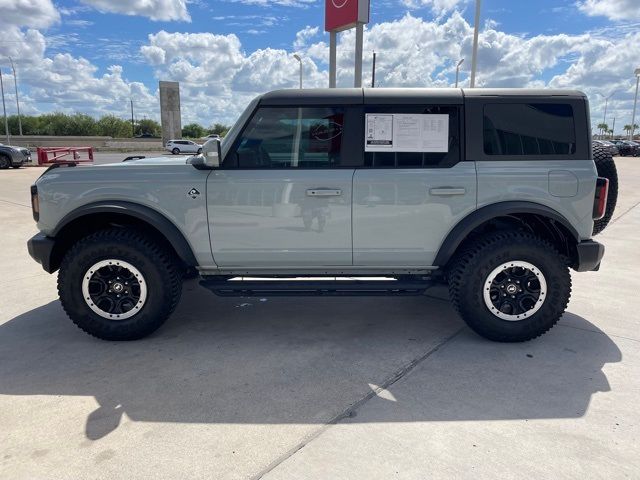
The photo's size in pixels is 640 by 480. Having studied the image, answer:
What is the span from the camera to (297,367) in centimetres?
336

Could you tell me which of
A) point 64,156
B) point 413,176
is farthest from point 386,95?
point 64,156

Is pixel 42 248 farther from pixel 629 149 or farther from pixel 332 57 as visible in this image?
pixel 629 149

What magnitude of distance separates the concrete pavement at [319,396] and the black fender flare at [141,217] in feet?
2.58

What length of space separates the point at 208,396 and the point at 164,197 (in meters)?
1.56

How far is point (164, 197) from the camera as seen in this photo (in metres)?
3.67

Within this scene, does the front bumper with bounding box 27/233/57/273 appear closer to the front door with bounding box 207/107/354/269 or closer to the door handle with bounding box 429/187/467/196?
the front door with bounding box 207/107/354/269

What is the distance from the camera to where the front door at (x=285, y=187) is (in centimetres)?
363

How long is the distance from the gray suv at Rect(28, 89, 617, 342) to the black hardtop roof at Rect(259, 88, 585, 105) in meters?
0.01

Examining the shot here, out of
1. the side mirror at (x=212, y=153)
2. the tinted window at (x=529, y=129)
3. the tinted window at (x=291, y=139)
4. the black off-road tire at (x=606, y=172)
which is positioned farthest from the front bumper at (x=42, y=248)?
the black off-road tire at (x=606, y=172)

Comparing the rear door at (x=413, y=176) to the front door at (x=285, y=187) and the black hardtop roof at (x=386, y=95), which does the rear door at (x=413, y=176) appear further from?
the front door at (x=285, y=187)

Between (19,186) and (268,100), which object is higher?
(268,100)

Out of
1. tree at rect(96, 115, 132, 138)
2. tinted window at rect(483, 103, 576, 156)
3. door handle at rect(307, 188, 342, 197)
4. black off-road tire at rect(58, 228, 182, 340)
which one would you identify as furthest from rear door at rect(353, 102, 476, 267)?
tree at rect(96, 115, 132, 138)

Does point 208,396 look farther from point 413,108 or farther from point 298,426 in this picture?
point 413,108

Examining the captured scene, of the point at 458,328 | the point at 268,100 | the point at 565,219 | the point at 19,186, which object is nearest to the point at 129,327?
the point at 268,100
